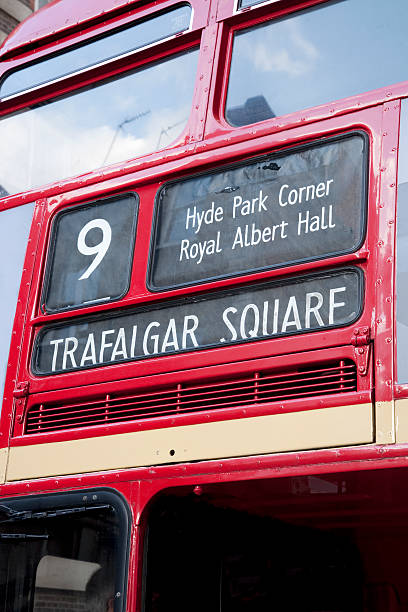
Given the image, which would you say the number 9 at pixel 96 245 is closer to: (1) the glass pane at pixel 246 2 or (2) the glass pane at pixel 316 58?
(2) the glass pane at pixel 316 58

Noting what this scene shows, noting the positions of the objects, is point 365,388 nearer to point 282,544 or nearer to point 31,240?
point 282,544

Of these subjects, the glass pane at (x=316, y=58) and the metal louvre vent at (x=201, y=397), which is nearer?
the metal louvre vent at (x=201, y=397)

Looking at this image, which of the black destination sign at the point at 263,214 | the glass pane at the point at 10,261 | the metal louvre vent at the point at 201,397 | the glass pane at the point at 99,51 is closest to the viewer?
the metal louvre vent at the point at 201,397

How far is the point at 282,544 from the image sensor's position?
14.2 ft

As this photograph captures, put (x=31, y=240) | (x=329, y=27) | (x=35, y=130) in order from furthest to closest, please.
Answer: (x=35, y=130) → (x=31, y=240) → (x=329, y=27)

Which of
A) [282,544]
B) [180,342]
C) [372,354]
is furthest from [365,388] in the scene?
[282,544]

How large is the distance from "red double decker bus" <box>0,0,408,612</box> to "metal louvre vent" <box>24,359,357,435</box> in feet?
0.04

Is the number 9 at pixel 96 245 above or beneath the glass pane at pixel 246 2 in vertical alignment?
beneath

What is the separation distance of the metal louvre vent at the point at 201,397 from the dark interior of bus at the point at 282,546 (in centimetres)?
33

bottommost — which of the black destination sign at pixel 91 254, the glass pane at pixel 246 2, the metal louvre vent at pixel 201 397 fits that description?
the metal louvre vent at pixel 201 397

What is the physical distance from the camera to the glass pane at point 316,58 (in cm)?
360

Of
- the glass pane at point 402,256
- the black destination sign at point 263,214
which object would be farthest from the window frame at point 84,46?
the glass pane at point 402,256

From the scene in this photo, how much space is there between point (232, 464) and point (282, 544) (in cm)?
129

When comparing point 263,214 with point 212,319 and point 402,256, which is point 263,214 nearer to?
point 212,319
